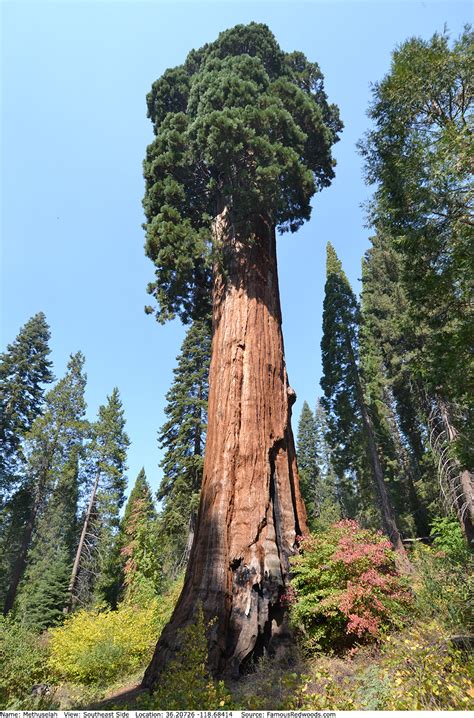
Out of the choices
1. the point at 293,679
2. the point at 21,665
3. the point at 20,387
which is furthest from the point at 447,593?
the point at 20,387

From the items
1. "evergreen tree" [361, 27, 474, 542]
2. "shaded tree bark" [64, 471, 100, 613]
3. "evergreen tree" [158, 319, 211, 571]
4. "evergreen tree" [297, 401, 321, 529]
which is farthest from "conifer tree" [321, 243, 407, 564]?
"evergreen tree" [297, 401, 321, 529]

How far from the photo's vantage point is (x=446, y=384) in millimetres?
8219

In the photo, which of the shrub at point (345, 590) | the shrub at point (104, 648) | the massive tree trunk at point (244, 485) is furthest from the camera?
the shrub at point (104, 648)

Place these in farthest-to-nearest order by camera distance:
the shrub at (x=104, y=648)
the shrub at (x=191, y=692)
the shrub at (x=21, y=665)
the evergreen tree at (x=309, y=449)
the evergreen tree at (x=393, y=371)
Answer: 1. the evergreen tree at (x=309, y=449)
2. the evergreen tree at (x=393, y=371)
3. the shrub at (x=104, y=648)
4. the shrub at (x=21, y=665)
5. the shrub at (x=191, y=692)

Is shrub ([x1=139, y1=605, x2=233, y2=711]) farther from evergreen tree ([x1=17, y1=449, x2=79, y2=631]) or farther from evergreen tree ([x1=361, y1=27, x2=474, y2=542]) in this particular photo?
evergreen tree ([x1=17, y1=449, x2=79, y2=631])

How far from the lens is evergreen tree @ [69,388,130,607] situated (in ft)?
69.9

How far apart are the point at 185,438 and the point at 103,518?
8.40 metres

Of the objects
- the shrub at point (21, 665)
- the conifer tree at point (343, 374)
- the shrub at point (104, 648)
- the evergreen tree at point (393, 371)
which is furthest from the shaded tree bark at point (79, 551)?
the evergreen tree at point (393, 371)

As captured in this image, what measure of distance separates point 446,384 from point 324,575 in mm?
4876

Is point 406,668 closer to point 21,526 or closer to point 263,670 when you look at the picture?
point 263,670

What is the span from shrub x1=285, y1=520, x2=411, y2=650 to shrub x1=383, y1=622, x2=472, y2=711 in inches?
48.4

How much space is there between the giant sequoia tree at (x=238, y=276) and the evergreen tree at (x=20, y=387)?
18985mm

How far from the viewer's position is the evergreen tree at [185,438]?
58.0ft

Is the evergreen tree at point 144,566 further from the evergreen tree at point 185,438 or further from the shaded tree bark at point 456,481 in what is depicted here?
the shaded tree bark at point 456,481
